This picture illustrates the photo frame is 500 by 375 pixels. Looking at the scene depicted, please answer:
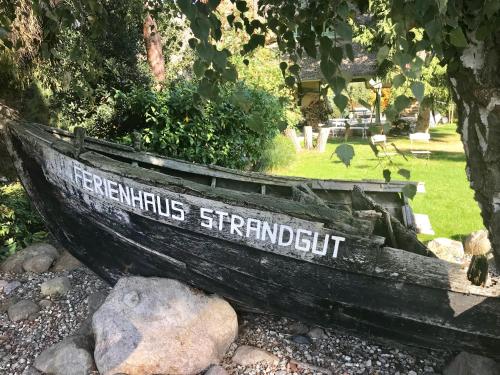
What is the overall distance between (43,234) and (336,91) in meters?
5.02

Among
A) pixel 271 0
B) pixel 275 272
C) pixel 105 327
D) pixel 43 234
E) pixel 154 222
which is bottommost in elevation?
pixel 43 234

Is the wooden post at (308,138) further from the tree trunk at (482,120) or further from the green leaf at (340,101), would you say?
the green leaf at (340,101)

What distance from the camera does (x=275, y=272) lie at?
2.96m

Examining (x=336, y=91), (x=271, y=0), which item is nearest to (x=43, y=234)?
(x=271, y=0)

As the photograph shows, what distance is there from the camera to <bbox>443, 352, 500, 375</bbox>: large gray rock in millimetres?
2746

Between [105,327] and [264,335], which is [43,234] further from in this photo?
[264,335]

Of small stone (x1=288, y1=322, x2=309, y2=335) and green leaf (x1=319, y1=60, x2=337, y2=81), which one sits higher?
green leaf (x1=319, y1=60, x2=337, y2=81)

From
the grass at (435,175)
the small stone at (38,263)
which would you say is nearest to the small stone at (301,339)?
the grass at (435,175)

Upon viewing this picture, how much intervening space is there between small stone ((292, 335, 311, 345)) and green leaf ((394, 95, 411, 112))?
8.38 feet

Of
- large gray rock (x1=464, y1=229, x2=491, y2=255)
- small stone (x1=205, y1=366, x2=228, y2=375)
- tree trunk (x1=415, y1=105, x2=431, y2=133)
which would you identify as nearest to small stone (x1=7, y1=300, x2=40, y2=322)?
small stone (x1=205, y1=366, x2=228, y2=375)

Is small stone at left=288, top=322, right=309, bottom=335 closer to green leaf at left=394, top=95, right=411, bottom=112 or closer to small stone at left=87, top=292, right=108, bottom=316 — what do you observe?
small stone at left=87, top=292, right=108, bottom=316

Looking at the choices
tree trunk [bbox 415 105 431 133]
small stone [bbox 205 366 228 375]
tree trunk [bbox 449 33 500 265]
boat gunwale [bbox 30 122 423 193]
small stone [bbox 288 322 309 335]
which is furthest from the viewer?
tree trunk [bbox 415 105 431 133]

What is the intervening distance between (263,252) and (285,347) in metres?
0.90

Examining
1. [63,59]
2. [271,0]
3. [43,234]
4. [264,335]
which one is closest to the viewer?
[271,0]
